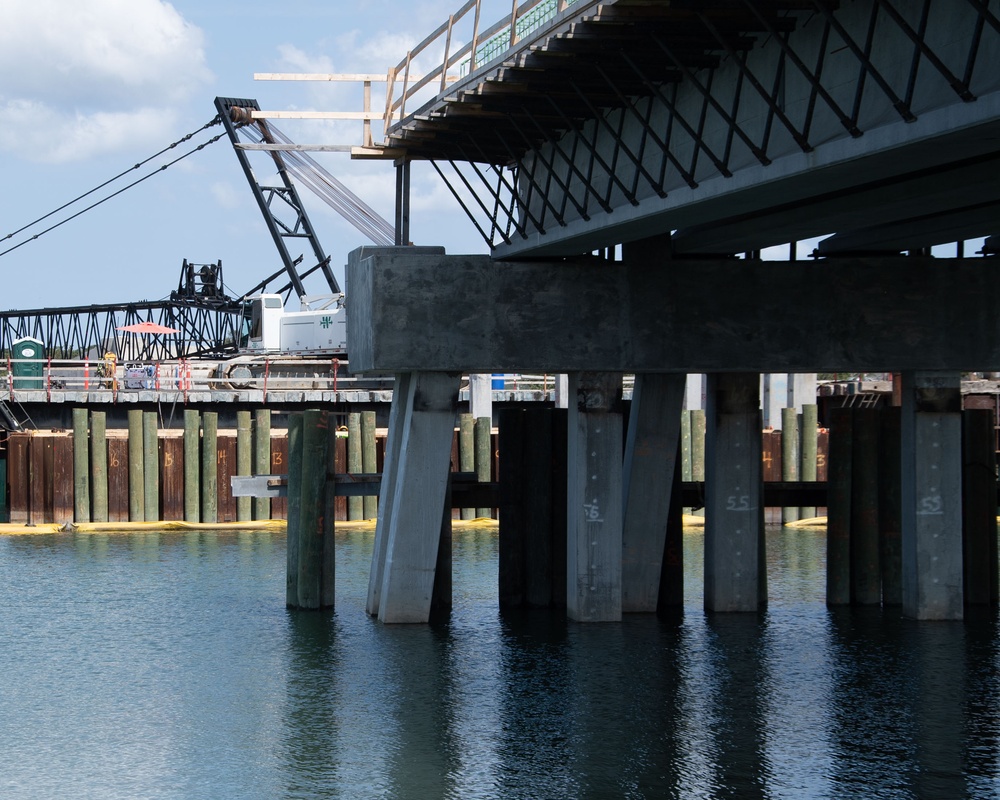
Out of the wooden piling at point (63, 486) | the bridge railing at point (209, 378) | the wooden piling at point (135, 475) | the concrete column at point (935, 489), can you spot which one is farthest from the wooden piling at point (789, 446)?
the wooden piling at point (63, 486)

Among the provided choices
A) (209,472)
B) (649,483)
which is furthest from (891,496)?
(209,472)

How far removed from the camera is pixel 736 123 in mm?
16656

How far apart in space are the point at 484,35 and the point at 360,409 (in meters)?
31.3

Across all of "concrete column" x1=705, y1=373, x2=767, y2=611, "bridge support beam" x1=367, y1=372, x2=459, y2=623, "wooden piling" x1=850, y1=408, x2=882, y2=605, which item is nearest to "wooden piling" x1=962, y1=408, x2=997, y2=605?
"wooden piling" x1=850, y1=408, x2=882, y2=605

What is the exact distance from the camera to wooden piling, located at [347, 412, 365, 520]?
40656 mm

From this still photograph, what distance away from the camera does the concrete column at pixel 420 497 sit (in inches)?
883

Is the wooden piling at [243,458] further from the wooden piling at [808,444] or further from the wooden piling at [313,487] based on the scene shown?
the wooden piling at [313,487]

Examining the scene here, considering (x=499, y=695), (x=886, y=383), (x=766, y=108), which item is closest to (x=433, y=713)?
(x=499, y=695)

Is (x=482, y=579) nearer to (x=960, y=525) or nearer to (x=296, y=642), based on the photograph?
(x=296, y=642)

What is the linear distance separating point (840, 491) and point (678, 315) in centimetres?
452

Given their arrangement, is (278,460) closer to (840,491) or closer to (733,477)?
(733,477)

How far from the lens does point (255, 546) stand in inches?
1411

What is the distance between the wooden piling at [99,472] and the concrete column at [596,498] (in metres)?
20.6

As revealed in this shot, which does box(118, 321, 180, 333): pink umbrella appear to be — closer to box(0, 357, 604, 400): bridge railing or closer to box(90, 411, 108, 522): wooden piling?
box(0, 357, 604, 400): bridge railing
